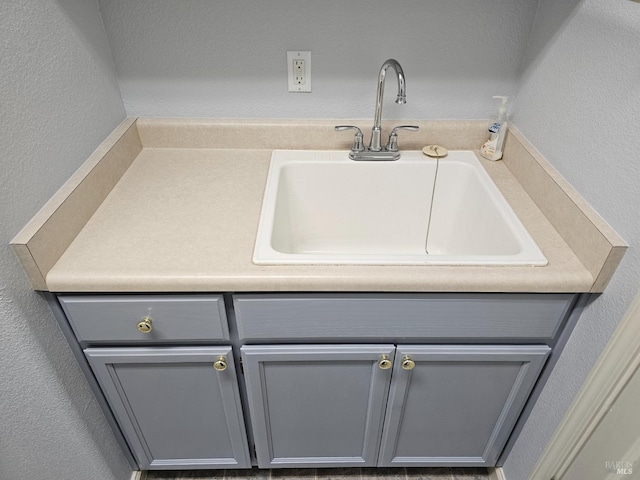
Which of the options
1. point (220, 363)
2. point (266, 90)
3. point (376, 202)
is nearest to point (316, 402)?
point (220, 363)

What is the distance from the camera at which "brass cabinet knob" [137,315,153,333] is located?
0.89 meters

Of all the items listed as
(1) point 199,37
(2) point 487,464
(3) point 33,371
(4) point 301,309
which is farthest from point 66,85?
(2) point 487,464

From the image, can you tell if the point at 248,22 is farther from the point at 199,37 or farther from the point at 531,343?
the point at 531,343

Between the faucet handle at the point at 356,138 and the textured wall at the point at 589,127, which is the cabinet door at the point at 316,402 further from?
the faucet handle at the point at 356,138

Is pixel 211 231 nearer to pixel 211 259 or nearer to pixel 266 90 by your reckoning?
pixel 211 259

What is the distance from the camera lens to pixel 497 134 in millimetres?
1220

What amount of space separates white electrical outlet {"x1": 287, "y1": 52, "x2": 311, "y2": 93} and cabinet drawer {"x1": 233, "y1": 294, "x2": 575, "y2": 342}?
667 mm

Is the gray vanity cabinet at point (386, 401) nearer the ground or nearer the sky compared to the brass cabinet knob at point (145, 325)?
nearer the ground

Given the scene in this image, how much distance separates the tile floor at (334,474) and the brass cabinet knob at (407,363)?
633mm

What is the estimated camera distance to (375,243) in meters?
1.31

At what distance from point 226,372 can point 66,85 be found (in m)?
0.77

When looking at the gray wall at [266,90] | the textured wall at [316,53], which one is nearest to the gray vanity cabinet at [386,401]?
the gray wall at [266,90]

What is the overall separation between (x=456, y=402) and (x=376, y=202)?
0.60 metres

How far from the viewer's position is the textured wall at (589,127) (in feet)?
2.57
